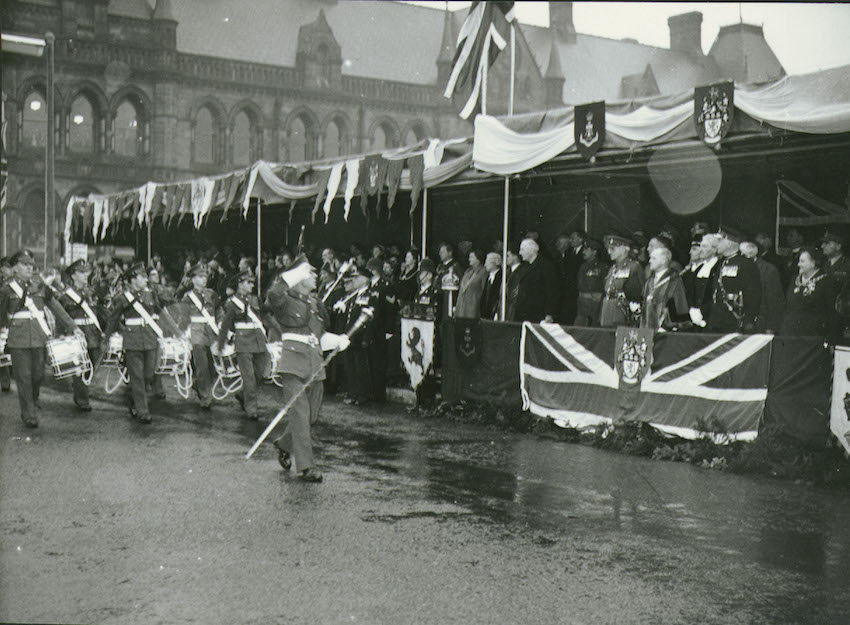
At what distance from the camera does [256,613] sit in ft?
17.3

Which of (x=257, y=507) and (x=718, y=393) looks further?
(x=718, y=393)

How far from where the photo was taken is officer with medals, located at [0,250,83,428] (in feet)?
39.4

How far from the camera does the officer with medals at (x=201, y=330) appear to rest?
46.0ft

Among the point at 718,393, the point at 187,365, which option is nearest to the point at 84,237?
the point at 187,365

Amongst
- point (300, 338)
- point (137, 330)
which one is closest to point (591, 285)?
point (300, 338)

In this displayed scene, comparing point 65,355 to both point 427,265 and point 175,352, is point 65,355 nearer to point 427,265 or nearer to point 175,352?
point 175,352

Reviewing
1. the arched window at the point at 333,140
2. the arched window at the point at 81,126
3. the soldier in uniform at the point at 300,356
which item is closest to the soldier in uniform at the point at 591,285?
the soldier in uniform at the point at 300,356

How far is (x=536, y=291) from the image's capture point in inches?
508

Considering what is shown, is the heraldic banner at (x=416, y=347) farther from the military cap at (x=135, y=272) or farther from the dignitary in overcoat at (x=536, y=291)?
the military cap at (x=135, y=272)

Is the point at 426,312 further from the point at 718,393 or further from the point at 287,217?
the point at 287,217

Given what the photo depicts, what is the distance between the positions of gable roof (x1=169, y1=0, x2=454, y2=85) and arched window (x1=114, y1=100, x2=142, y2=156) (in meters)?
3.76

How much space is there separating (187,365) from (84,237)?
18243mm

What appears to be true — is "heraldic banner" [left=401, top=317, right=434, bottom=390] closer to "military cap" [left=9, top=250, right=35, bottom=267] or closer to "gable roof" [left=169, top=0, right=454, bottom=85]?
"military cap" [left=9, top=250, right=35, bottom=267]

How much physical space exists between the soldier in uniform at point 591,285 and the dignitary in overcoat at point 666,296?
1.80 meters
